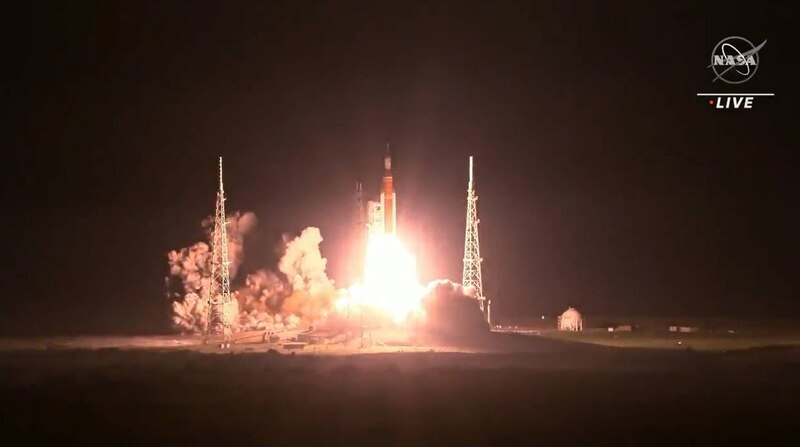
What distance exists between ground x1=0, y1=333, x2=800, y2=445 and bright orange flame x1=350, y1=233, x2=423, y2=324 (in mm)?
13431

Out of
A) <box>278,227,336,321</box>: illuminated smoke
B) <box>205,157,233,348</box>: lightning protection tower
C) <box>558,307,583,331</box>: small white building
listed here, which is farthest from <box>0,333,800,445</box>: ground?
<box>558,307,583,331</box>: small white building

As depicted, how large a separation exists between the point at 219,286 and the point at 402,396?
1943 inches

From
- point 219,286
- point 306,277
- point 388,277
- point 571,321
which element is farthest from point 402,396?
point 571,321

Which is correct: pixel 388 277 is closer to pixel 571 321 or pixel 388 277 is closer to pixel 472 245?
pixel 472 245

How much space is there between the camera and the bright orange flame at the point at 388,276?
3595 inches

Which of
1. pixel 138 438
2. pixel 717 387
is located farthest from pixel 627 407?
pixel 138 438

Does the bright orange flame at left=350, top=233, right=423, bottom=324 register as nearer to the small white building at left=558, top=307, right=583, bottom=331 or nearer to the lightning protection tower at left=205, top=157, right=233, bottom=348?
the lightning protection tower at left=205, top=157, right=233, bottom=348

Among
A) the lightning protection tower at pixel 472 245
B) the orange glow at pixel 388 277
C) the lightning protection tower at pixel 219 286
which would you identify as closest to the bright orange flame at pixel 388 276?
the orange glow at pixel 388 277

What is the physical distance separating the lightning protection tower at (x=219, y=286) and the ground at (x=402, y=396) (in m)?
10.8

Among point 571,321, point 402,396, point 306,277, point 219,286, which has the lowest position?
point 402,396

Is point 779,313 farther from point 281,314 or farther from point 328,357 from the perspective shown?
point 328,357

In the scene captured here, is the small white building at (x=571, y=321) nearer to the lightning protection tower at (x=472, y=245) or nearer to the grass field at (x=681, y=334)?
the grass field at (x=681, y=334)

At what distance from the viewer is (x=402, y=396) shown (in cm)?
5019

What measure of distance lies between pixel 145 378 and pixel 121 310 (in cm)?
6664
